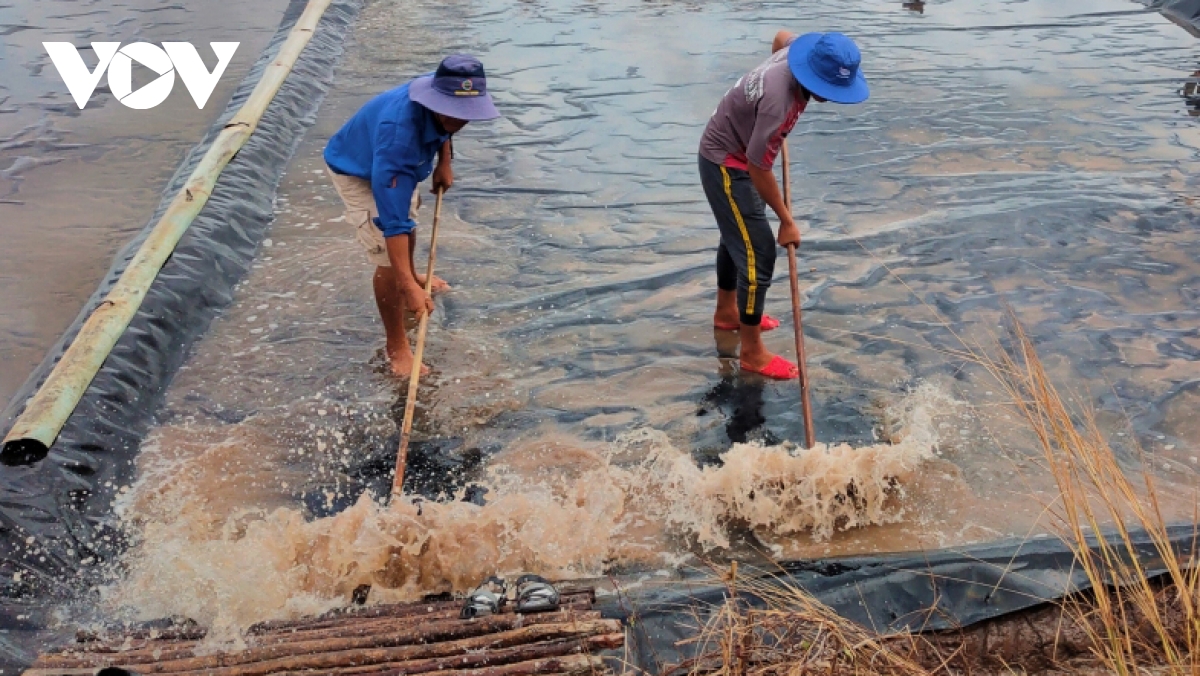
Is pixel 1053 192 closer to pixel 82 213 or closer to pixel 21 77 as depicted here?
pixel 82 213

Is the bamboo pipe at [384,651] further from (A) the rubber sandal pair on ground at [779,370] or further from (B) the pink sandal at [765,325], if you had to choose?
(B) the pink sandal at [765,325]

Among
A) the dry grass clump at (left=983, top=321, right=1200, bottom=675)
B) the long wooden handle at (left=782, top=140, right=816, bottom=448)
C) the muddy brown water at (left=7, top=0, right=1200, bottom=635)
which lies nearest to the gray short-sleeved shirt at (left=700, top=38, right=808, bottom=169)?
the long wooden handle at (left=782, top=140, right=816, bottom=448)

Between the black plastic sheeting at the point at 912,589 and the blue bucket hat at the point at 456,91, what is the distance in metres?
1.91

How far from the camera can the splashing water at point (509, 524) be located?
314 centimetres

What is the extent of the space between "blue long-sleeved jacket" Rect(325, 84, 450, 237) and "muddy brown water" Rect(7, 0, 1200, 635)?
96 centimetres

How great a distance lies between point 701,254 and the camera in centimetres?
575

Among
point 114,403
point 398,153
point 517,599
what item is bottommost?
point 114,403

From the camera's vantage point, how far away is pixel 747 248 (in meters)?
4.27

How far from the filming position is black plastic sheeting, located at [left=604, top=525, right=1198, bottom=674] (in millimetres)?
2930

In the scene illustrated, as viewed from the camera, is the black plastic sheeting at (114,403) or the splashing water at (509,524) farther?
the black plastic sheeting at (114,403)

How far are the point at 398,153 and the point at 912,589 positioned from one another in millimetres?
2453

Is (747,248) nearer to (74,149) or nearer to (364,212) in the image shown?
(364,212)

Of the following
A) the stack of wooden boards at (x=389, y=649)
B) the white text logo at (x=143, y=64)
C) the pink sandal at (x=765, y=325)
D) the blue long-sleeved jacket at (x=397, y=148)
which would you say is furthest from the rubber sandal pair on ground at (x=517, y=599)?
the white text logo at (x=143, y=64)

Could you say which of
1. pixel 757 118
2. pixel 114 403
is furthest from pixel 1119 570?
pixel 114 403
